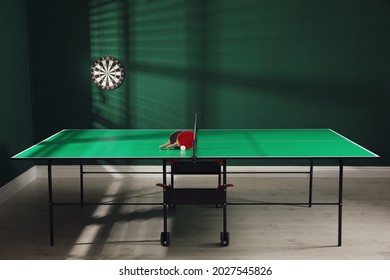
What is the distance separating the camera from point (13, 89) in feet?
21.7

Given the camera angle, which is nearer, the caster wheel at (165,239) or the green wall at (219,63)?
the caster wheel at (165,239)

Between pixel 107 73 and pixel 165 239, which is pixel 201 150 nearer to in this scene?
pixel 165 239

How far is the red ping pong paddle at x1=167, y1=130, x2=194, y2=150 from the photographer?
15.9ft

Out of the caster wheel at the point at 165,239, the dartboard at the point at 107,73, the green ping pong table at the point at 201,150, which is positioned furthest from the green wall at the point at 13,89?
the caster wheel at the point at 165,239

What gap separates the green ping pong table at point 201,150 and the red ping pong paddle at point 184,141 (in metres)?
0.06

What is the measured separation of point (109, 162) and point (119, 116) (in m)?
0.59

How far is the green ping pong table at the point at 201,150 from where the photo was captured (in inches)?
183

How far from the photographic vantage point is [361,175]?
287 inches

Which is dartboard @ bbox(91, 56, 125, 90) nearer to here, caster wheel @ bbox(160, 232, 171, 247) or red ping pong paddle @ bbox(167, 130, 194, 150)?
red ping pong paddle @ bbox(167, 130, 194, 150)

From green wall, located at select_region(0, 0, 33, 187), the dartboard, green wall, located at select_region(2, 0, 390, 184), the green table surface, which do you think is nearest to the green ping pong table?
the green table surface

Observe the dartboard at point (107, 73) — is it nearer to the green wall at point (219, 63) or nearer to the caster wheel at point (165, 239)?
the green wall at point (219, 63)

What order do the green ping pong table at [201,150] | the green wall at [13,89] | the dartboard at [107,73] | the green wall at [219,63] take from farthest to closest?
the dartboard at [107,73] → the green wall at [219,63] → the green wall at [13,89] → the green ping pong table at [201,150]

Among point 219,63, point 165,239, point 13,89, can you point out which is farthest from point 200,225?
point 13,89

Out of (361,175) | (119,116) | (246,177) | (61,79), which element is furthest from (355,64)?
(61,79)
